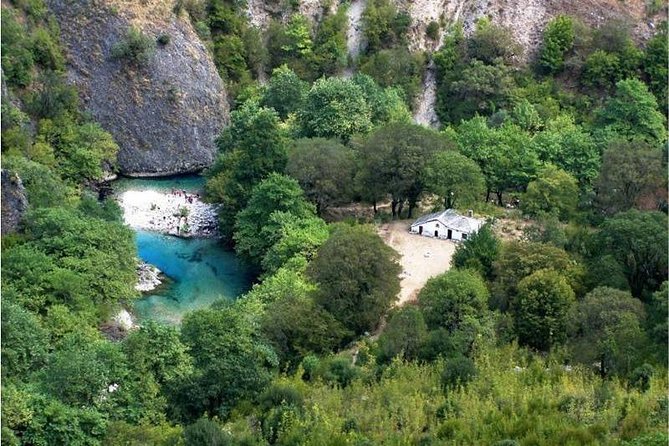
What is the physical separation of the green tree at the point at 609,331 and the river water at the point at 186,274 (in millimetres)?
16562

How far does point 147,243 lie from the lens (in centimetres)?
4997

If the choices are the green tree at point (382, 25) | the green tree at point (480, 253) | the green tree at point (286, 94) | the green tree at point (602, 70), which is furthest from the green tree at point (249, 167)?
the green tree at point (602, 70)

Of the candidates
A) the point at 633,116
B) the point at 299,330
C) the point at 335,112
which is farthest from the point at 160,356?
the point at 633,116

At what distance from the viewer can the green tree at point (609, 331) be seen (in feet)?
107

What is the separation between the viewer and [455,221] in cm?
4675

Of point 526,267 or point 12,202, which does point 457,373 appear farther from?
point 12,202

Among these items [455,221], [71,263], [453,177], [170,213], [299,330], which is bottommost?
[299,330]

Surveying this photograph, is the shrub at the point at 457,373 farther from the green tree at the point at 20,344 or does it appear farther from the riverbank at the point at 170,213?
the riverbank at the point at 170,213

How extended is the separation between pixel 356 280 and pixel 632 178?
49.0ft

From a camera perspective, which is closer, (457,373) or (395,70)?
(457,373)

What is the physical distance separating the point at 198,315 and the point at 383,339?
6.58 m

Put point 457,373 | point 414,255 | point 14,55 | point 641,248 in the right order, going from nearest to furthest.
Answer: point 457,373 < point 641,248 < point 414,255 < point 14,55

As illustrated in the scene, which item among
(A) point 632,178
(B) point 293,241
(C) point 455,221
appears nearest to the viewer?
(B) point 293,241

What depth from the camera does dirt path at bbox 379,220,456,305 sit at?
42.2 metres
